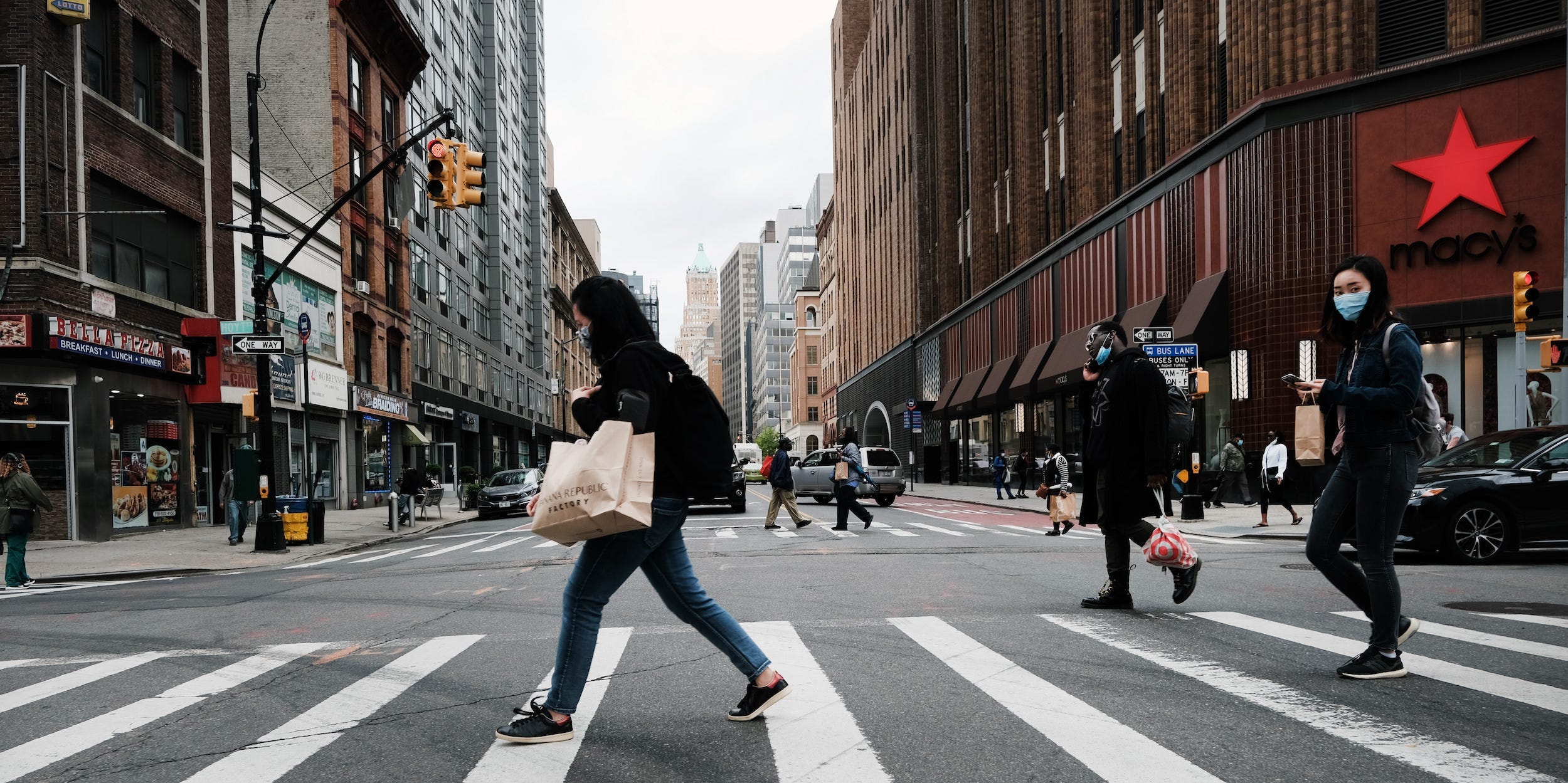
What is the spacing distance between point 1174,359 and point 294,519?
15957 millimetres

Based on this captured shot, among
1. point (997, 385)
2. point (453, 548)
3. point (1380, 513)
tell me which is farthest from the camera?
point (997, 385)

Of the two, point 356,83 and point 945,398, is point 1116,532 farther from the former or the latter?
point 945,398

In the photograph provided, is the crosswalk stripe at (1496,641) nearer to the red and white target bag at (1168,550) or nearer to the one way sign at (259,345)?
the red and white target bag at (1168,550)

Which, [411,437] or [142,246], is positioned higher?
[142,246]

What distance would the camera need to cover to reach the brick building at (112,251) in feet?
60.2

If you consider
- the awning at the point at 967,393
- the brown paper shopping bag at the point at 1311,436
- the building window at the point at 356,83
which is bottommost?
the brown paper shopping bag at the point at 1311,436

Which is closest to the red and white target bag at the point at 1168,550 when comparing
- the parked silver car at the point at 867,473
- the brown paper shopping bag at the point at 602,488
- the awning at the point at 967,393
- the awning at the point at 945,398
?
the brown paper shopping bag at the point at 602,488

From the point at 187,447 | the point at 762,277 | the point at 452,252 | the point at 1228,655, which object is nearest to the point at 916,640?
the point at 1228,655

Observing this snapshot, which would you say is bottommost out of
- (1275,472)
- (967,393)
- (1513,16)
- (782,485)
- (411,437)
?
(782,485)

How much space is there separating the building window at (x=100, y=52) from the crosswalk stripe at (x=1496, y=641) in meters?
23.1

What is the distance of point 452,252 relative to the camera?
4962 centimetres

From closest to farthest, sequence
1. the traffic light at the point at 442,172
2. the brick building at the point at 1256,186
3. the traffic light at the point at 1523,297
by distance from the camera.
→ the traffic light at the point at 442,172
the traffic light at the point at 1523,297
the brick building at the point at 1256,186

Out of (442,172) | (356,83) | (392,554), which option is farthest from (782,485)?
(356,83)

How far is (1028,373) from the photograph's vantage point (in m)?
37.0
